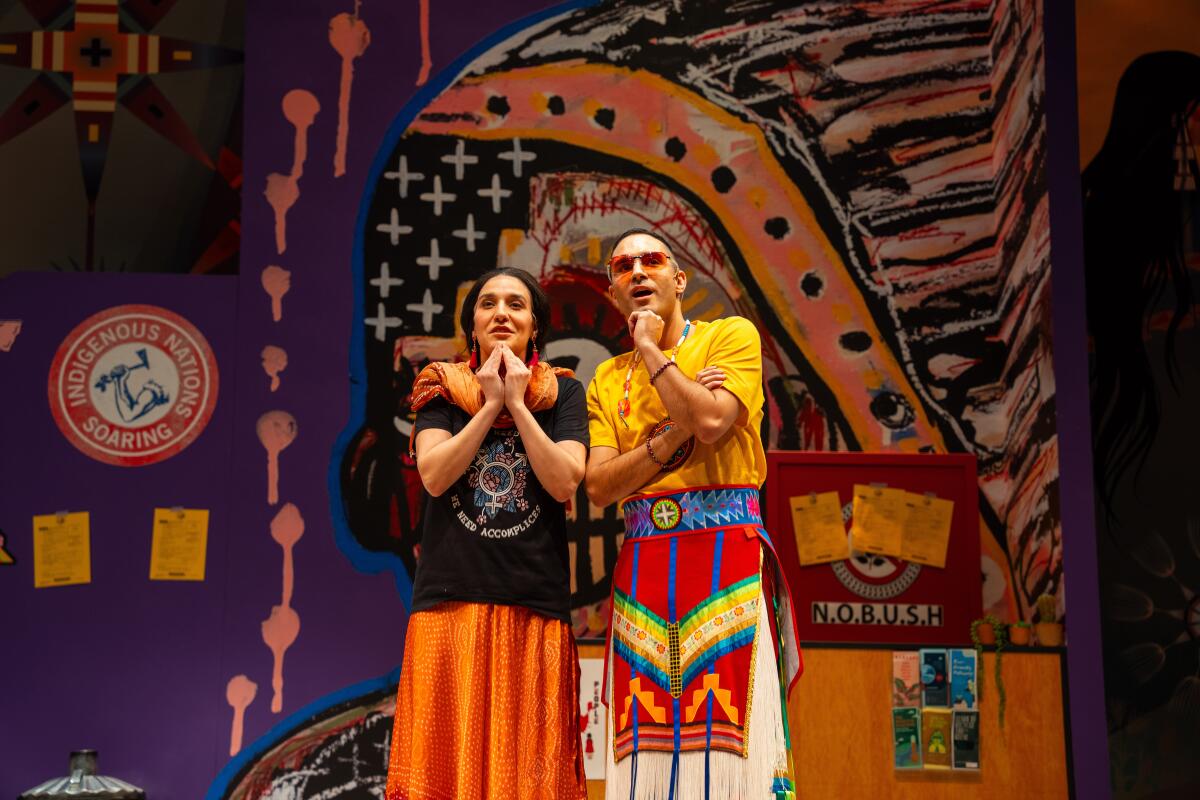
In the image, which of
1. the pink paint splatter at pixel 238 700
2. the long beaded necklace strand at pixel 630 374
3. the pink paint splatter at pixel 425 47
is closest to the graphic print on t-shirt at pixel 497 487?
the long beaded necklace strand at pixel 630 374

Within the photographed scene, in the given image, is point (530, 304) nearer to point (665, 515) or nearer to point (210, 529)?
point (665, 515)

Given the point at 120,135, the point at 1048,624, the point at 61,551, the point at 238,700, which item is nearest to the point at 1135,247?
the point at 1048,624

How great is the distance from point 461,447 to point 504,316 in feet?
1.19

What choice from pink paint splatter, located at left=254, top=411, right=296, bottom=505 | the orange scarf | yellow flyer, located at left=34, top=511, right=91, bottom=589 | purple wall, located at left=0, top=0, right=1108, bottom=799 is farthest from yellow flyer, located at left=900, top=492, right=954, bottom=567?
yellow flyer, located at left=34, top=511, right=91, bottom=589

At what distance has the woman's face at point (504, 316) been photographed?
9.33 feet

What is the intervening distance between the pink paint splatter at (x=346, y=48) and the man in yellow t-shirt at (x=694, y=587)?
1888mm

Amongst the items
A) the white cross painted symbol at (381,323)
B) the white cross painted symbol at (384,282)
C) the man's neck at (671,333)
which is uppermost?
the white cross painted symbol at (384,282)

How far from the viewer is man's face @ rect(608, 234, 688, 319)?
2842 millimetres

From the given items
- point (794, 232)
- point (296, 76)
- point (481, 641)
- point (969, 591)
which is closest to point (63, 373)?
point (296, 76)

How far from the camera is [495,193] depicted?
432cm

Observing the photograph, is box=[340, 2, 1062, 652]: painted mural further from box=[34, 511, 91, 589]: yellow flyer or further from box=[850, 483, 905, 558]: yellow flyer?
box=[34, 511, 91, 589]: yellow flyer

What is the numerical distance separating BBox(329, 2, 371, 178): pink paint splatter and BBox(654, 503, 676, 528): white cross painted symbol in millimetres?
2203

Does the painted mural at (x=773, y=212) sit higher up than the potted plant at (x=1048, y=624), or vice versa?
the painted mural at (x=773, y=212)

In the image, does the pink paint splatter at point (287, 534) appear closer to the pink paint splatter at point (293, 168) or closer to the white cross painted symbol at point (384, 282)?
the white cross painted symbol at point (384, 282)
